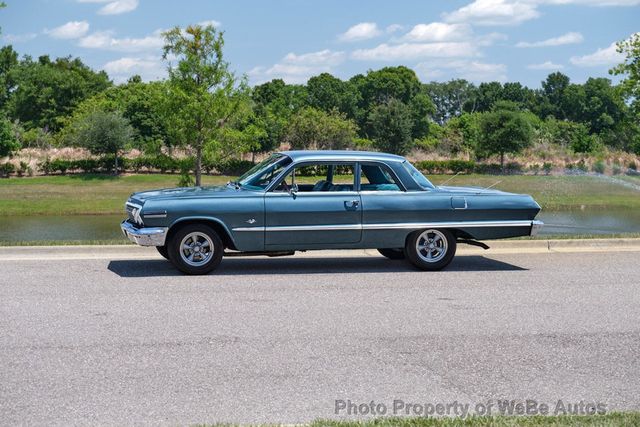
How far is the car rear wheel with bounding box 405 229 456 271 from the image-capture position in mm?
11930

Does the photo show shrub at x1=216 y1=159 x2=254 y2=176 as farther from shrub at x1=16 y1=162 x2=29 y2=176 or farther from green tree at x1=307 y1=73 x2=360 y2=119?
green tree at x1=307 y1=73 x2=360 y2=119

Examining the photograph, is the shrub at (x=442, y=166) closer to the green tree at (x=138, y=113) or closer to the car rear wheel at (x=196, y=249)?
the green tree at (x=138, y=113)

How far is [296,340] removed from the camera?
7.80 meters

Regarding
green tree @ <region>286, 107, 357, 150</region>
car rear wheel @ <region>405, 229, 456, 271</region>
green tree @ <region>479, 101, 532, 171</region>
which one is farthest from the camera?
green tree @ <region>286, 107, 357, 150</region>

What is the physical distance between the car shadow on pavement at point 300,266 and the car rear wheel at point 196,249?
0.96 feet

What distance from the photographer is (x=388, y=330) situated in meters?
8.24

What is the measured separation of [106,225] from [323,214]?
21602mm

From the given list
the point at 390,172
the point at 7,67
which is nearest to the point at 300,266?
the point at 390,172

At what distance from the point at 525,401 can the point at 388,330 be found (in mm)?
2329

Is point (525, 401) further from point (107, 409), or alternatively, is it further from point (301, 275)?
point (301, 275)

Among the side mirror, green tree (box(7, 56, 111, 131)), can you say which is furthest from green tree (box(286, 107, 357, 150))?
the side mirror

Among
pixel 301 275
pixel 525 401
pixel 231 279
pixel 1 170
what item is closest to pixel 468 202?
pixel 301 275

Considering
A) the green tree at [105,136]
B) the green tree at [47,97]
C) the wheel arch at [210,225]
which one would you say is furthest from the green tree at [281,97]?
the wheel arch at [210,225]

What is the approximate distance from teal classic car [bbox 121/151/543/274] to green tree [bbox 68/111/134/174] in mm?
42241
